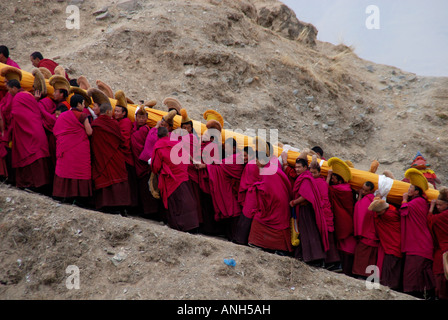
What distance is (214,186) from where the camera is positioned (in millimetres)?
6137

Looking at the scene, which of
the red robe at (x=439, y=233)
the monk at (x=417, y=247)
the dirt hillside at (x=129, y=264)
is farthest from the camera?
the monk at (x=417, y=247)

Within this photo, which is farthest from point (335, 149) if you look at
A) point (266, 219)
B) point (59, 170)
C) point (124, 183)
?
point (59, 170)

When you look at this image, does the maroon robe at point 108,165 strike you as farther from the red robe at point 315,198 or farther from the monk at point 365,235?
the monk at point 365,235

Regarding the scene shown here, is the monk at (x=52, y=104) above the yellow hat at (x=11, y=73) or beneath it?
beneath

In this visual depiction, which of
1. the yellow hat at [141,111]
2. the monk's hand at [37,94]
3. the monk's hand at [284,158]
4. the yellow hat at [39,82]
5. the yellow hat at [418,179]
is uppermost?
the yellow hat at [39,82]

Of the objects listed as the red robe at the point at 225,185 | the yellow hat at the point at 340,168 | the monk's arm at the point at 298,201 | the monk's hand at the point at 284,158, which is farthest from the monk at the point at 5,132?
the yellow hat at the point at 340,168

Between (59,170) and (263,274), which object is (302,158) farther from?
(59,170)

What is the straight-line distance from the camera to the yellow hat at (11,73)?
6020 millimetres

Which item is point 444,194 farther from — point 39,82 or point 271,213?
point 39,82

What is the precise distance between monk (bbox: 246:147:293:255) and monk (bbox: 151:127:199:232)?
32.1 inches

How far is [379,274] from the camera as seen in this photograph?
574 cm

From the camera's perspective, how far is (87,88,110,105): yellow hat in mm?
5895

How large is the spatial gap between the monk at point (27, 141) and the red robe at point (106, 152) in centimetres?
68

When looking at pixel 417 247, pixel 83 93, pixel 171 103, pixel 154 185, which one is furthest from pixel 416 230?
pixel 83 93
